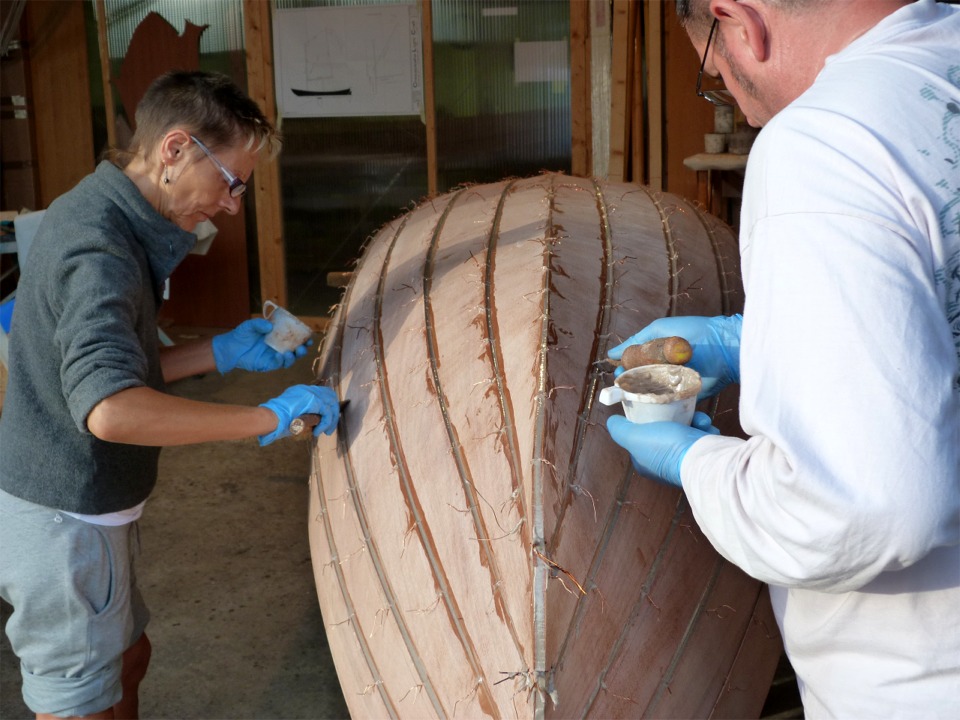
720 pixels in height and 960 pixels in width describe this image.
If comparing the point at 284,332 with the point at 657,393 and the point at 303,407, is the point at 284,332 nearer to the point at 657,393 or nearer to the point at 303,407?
the point at 303,407

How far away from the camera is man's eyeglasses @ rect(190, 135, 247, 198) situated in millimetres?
1966

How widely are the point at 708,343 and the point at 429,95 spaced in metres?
4.54

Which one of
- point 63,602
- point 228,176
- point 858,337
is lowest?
point 63,602

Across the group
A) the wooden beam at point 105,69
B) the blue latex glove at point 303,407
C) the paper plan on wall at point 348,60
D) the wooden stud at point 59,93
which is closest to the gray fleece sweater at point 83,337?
the blue latex glove at point 303,407

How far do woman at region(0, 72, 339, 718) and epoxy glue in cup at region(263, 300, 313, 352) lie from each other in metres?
0.47

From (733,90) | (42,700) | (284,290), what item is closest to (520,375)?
(733,90)

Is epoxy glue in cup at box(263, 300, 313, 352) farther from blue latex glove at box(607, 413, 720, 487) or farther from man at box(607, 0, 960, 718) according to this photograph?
man at box(607, 0, 960, 718)

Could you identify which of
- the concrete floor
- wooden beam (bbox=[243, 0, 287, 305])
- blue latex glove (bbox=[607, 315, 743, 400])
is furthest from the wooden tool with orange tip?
wooden beam (bbox=[243, 0, 287, 305])

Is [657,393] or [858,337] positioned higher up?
[858,337]

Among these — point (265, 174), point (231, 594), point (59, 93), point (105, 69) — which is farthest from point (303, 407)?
Answer: point (59, 93)

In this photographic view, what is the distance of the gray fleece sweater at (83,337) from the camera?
171cm

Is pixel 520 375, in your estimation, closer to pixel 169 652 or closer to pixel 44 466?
pixel 44 466

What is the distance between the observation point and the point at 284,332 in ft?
8.44

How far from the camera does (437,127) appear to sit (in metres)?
6.15
